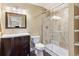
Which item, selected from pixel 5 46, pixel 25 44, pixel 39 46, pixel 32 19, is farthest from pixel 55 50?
pixel 5 46

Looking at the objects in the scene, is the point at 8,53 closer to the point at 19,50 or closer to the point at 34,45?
the point at 19,50

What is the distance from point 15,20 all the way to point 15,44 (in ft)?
1.07

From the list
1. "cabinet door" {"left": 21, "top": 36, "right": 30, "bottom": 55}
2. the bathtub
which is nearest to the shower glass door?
the bathtub

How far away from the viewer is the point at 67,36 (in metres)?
1.57

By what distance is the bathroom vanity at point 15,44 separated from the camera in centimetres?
154

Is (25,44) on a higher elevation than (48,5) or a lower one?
lower

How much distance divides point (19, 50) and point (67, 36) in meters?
0.68

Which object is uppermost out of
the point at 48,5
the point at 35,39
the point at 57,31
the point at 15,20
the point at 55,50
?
the point at 48,5

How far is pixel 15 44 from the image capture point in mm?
1583

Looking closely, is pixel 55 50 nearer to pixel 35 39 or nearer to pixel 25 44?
pixel 35 39

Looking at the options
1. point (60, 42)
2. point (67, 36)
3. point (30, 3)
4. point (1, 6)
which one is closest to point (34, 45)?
point (60, 42)

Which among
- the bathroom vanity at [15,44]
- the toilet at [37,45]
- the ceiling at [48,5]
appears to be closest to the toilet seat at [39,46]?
the toilet at [37,45]

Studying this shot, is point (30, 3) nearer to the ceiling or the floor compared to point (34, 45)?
nearer to the ceiling

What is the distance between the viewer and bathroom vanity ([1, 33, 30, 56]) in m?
1.54
